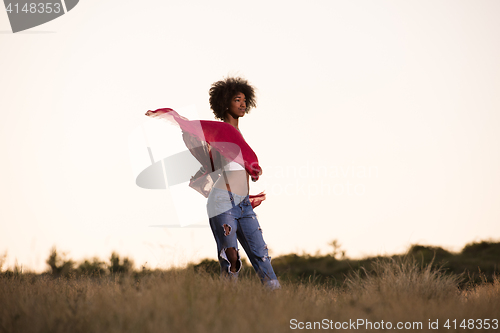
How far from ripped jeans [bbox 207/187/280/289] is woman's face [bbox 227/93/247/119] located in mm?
1086

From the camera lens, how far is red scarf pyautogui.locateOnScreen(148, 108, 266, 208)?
14.6 feet

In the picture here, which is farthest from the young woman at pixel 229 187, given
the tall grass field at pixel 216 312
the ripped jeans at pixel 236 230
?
the tall grass field at pixel 216 312

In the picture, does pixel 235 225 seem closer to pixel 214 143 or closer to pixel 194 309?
pixel 214 143

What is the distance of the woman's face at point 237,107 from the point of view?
4.88 m

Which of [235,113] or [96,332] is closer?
[96,332]

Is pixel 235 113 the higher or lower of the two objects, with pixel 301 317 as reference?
higher

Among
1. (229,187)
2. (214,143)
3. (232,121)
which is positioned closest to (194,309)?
(229,187)

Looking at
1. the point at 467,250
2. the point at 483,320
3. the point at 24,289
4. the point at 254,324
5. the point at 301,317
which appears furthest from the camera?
the point at 467,250

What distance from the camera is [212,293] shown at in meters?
3.89

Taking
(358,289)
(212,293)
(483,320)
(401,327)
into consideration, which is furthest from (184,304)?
(358,289)

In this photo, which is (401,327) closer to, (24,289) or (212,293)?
(212,293)

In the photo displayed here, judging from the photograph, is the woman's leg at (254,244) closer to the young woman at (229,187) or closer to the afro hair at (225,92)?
the young woman at (229,187)

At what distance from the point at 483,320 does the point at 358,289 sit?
6.95 feet

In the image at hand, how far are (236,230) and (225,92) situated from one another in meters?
1.88
